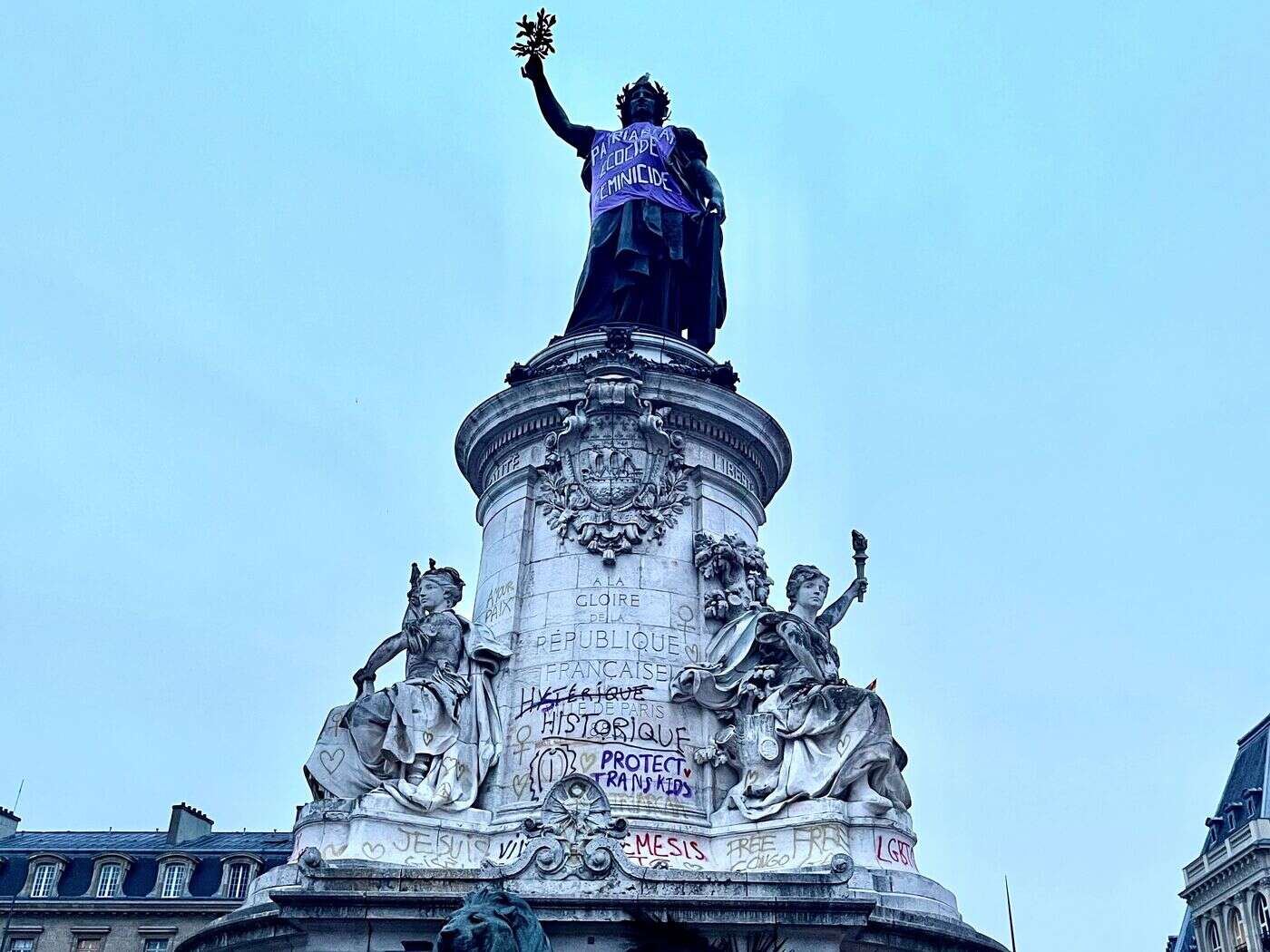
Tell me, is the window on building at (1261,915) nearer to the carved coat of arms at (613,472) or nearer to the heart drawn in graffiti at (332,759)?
the carved coat of arms at (613,472)

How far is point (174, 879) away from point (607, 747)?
31.9 meters

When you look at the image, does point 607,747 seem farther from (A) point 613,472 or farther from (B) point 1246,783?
(B) point 1246,783

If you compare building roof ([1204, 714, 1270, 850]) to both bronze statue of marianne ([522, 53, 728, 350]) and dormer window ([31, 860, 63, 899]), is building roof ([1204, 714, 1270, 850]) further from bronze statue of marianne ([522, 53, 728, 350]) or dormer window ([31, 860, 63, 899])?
dormer window ([31, 860, 63, 899])

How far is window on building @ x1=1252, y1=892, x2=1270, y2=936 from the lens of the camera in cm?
4591

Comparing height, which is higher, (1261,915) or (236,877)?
(1261,915)

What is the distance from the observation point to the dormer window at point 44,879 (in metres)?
42.3

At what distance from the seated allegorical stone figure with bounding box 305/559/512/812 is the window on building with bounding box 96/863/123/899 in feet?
→ 98.5

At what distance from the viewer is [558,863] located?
46.5ft

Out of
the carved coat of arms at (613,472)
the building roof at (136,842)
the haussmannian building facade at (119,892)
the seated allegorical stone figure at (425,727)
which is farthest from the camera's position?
the building roof at (136,842)

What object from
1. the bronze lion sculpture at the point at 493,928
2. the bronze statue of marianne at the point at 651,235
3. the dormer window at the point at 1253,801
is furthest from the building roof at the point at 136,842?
the dormer window at the point at 1253,801

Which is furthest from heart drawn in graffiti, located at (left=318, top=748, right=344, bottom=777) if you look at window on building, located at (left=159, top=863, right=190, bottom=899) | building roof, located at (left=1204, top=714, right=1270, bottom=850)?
building roof, located at (left=1204, top=714, right=1270, bottom=850)

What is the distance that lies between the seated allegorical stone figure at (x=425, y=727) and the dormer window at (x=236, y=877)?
27750 mm

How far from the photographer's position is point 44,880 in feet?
140

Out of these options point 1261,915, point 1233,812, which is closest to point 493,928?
point 1261,915
